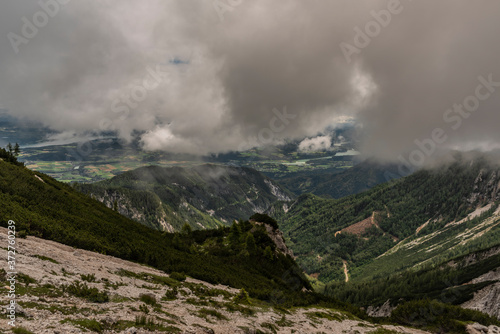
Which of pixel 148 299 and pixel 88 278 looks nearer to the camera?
pixel 148 299

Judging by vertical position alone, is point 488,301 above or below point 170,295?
below

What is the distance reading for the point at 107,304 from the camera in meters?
21.5

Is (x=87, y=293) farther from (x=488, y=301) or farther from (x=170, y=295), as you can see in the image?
(x=488, y=301)

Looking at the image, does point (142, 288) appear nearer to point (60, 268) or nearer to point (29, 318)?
point (60, 268)

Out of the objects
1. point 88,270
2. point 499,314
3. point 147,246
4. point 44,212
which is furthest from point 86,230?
point 499,314

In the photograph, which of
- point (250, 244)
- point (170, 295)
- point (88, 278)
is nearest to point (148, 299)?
point (170, 295)

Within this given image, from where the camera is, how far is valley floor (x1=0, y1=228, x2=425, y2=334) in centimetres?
1625

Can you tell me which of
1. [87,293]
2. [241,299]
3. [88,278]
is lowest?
[241,299]

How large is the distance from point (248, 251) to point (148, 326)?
277 ft

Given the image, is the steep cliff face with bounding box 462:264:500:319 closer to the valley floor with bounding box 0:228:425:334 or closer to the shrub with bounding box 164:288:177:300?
the valley floor with bounding box 0:228:425:334

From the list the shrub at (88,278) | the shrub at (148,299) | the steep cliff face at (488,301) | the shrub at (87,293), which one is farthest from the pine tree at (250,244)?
the steep cliff face at (488,301)

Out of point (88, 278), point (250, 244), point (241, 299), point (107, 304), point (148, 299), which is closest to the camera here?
point (107, 304)

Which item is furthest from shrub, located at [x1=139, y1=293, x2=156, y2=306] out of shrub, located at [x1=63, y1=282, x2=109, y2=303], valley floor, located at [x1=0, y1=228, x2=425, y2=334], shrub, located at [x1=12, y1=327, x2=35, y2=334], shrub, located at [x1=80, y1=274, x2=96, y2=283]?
shrub, located at [x1=12, y1=327, x2=35, y2=334]

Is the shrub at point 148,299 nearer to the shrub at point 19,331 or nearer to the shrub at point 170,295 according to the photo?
the shrub at point 170,295
